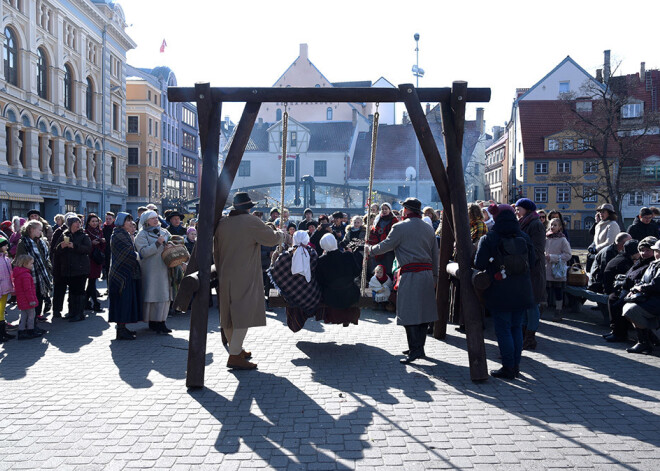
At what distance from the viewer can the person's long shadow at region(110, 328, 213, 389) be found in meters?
6.79

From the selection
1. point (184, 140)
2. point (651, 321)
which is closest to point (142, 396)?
point (651, 321)

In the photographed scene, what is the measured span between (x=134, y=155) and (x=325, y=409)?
5386 cm

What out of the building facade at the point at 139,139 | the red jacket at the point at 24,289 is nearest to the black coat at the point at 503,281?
the red jacket at the point at 24,289

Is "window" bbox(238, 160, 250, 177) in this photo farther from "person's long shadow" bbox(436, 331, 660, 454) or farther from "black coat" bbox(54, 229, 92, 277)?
"person's long shadow" bbox(436, 331, 660, 454)

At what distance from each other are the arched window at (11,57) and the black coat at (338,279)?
93.0 ft

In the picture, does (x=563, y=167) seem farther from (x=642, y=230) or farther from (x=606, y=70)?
(x=642, y=230)

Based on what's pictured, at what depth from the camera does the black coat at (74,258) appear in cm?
1036

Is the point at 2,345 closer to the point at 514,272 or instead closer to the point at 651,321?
the point at 514,272

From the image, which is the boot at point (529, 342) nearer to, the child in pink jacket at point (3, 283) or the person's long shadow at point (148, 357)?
the person's long shadow at point (148, 357)

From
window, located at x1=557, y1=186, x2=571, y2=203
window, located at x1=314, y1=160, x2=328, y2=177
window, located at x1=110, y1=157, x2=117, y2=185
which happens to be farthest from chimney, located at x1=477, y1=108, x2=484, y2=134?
window, located at x1=110, y1=157, x2=117, y2=185

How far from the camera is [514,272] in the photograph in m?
6.46

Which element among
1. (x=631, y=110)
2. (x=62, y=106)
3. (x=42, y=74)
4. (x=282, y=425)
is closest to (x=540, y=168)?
(x=631, y=110)

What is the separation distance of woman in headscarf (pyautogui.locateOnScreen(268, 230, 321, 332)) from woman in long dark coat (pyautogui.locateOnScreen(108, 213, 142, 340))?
8.09 feet

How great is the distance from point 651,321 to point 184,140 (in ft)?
214
